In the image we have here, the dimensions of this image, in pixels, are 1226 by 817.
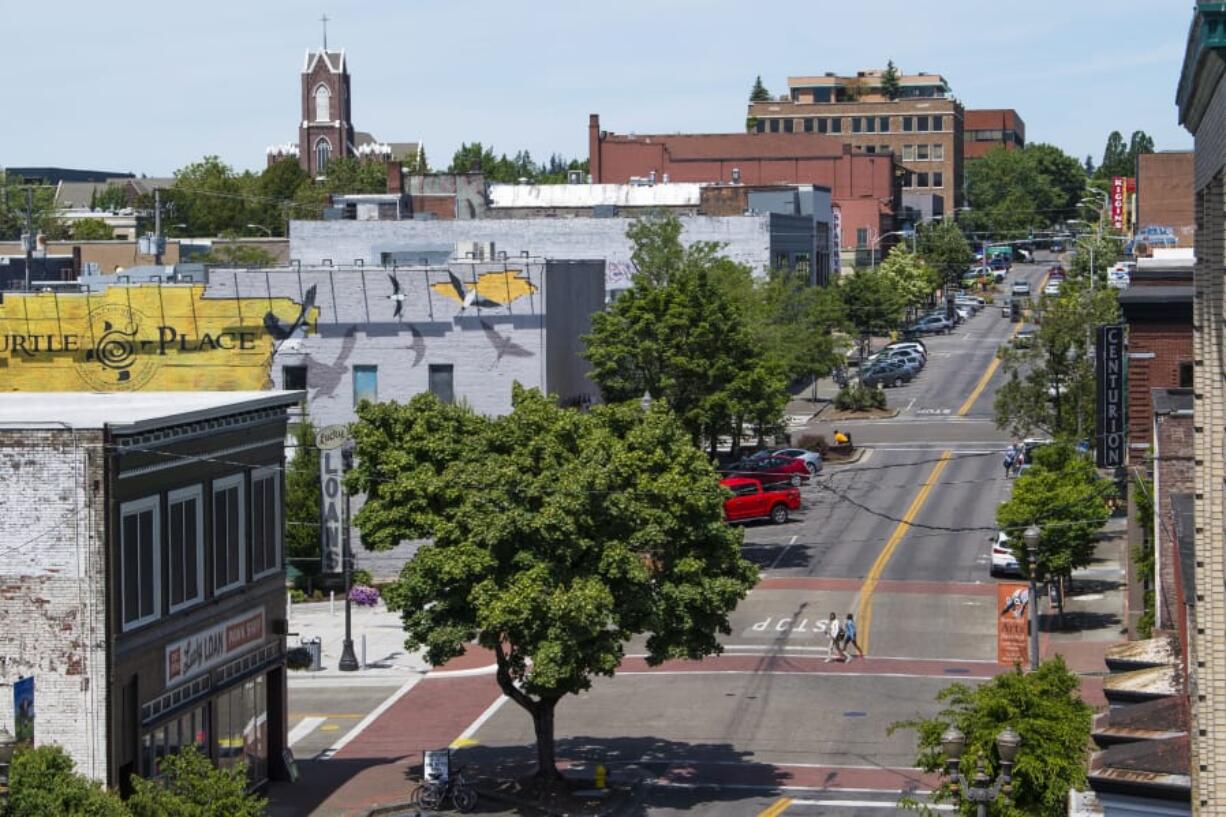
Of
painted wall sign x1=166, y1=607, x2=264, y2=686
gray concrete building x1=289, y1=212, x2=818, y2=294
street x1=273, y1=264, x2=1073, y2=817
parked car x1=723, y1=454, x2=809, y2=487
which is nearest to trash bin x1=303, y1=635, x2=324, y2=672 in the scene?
street x1=273, y1=264, x2=1073, y2=817

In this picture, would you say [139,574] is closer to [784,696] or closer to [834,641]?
[784,696]

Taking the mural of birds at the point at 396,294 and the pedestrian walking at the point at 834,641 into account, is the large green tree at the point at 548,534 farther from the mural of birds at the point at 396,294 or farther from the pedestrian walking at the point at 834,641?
the mural of birds at the point at 396,294

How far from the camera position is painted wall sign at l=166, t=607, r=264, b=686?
103ft

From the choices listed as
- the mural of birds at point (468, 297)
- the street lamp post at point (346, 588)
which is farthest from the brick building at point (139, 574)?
the mural of birds at point (468, 297)

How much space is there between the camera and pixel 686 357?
6150cm

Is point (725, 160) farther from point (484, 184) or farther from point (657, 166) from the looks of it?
point (484, 184)

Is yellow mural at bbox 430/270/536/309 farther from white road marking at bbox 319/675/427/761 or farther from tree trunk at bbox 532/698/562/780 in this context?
tree trunk at bbox 532/698/562/780

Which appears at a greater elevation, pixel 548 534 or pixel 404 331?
pixel 404 331

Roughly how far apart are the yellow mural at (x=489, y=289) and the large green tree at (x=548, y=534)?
25.9 meters

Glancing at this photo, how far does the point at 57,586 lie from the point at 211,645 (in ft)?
15.0

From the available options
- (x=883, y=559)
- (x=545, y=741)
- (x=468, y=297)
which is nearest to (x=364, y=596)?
(x=468, y=297)

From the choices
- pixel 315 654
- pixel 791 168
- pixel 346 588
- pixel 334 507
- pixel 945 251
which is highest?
pixel 791 168

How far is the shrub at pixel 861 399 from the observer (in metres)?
92.8

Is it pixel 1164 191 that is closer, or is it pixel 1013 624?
pixel 1013 624
